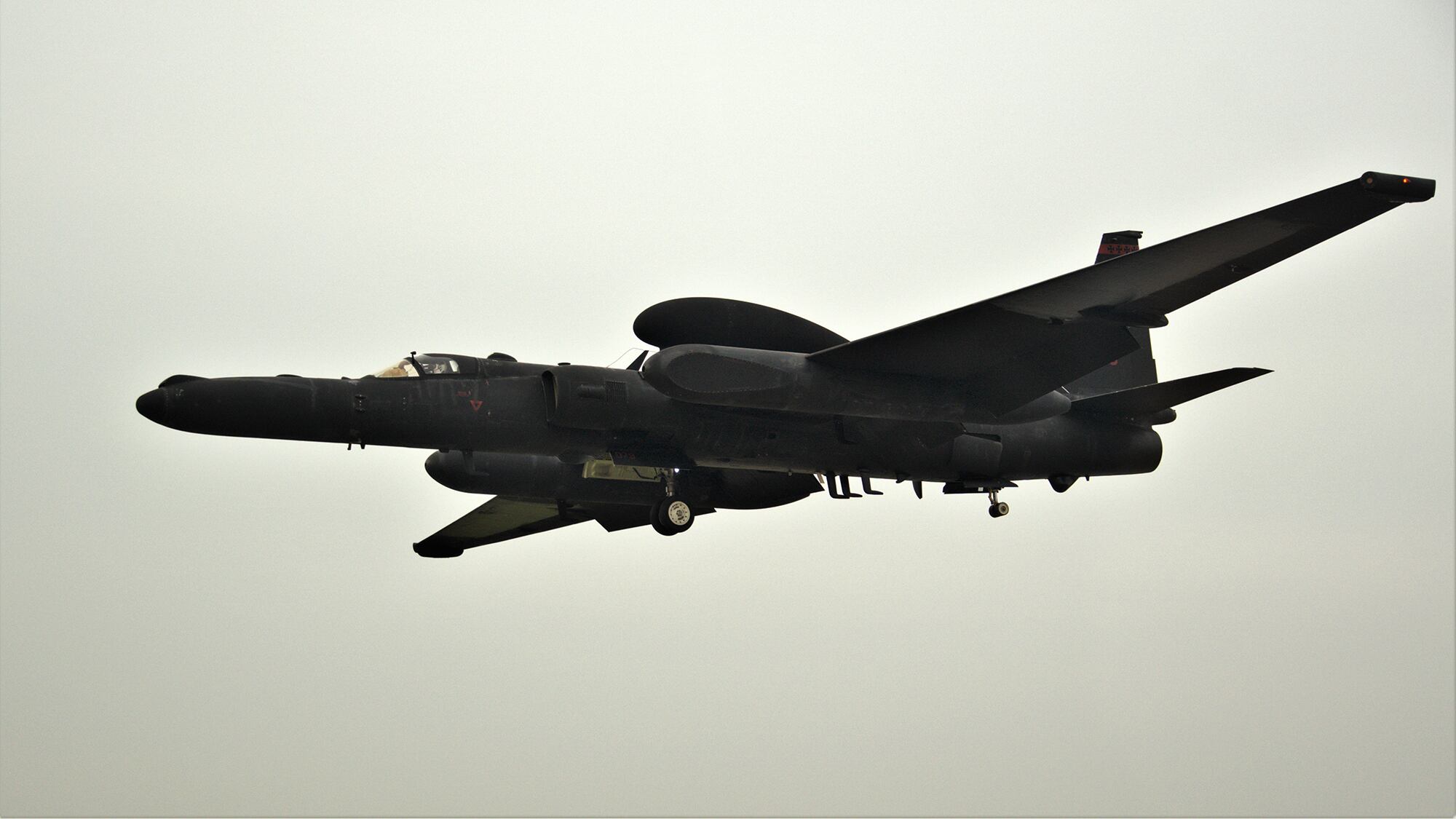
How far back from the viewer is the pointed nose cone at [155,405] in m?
18.4

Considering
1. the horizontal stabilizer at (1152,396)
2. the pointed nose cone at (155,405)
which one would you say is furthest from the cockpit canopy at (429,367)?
the horizontal stabilizer at (1152,396)

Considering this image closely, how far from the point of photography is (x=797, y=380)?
20609mm

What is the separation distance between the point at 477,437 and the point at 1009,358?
25.8ft

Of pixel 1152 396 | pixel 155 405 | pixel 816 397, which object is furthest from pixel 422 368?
pixel 1152 396

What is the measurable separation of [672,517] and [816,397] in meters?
2.79

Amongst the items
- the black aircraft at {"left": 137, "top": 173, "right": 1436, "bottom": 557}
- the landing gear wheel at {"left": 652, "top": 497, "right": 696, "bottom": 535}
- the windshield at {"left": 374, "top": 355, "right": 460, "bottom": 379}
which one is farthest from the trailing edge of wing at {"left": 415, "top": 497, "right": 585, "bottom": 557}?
the windshield at {"left": 374, "top": 355, "right": 460, "bottom": 379}

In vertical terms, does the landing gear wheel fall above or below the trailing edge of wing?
below

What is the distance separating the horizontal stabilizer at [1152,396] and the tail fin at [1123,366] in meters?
0.63

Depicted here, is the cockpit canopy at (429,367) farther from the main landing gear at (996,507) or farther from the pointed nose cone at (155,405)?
the main landing gear at (996,507)

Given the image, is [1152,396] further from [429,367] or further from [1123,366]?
[429,367]

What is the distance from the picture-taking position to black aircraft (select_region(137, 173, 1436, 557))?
63.0ft

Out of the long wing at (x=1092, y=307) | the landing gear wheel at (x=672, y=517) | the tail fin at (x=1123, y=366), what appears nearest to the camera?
the long wing at (x=1092, y=307)

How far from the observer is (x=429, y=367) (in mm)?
20000

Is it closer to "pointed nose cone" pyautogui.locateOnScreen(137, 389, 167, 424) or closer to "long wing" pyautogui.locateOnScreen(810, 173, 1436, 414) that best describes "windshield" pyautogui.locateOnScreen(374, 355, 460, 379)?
"pointed nose cone" pyautogui.locateOnScreen(137, 389, 167, 424)
